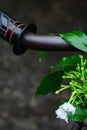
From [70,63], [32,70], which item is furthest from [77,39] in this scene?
[32,70]

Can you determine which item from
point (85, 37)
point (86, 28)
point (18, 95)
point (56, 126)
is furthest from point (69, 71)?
point (86, 28)

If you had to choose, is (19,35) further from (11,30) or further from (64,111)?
(64,111)

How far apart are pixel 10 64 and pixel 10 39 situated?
10.6 feet

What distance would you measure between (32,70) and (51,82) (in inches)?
123

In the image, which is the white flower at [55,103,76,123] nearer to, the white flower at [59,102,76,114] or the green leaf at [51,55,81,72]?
the white flower at [59,102,76,114]

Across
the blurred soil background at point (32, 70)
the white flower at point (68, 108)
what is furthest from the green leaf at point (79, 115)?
the blurred soil background at point (32, 70)

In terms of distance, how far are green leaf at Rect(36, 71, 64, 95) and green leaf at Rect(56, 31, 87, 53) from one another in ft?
0.41

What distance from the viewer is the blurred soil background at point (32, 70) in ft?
10.8

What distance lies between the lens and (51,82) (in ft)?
2.77

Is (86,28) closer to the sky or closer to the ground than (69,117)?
closer to the ground

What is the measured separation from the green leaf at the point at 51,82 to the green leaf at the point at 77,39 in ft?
0.41

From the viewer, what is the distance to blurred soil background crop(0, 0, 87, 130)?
3.30 meters

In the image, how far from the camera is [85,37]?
2.40ft

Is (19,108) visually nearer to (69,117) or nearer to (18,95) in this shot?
(18,95)
